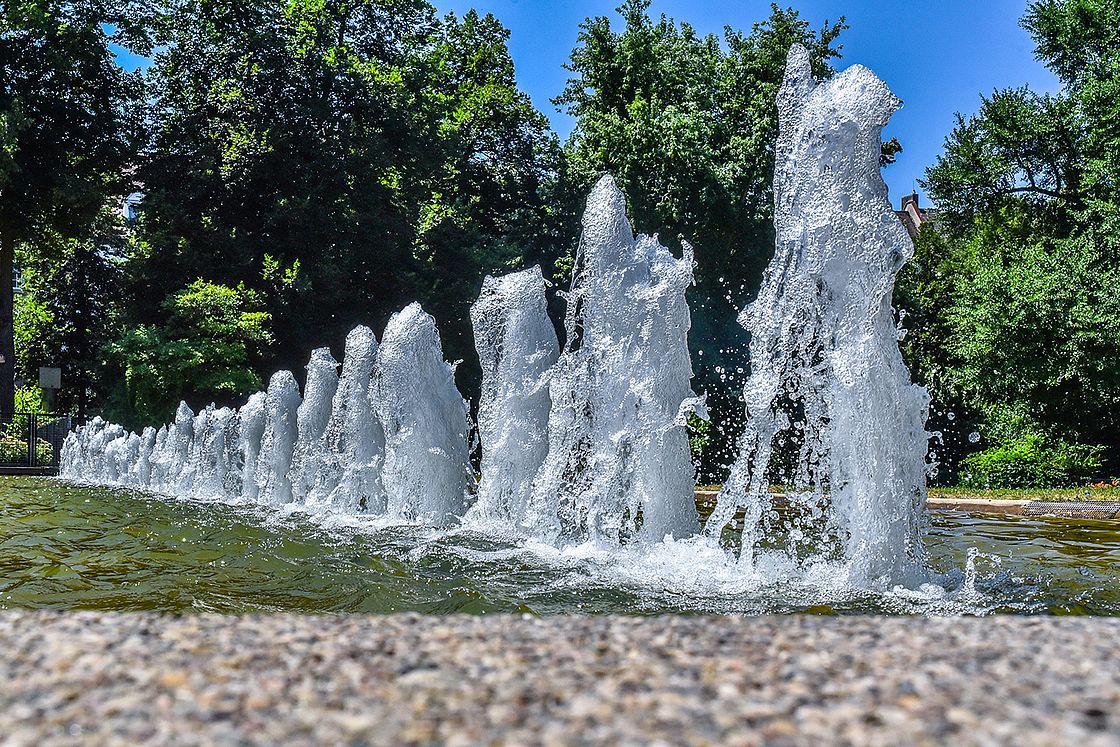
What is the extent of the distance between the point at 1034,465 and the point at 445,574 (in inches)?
586

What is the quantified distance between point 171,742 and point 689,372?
21.3 feet

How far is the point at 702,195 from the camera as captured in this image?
25.4m

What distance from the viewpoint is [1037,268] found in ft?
61.9

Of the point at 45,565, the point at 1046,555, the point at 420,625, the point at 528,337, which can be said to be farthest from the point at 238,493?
the point at 420,625

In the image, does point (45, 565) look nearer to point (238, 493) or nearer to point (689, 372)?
point (689, 372)

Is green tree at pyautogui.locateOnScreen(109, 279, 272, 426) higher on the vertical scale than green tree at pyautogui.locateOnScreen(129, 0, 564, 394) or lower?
lower

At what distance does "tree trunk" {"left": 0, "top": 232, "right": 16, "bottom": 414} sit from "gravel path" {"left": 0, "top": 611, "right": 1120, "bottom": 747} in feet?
87.8

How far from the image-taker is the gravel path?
225cm

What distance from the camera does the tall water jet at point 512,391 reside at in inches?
388

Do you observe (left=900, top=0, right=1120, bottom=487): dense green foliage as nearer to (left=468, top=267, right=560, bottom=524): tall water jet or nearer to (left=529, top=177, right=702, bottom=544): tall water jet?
(left=468, top=267, right=560, bottom=524): tall water jet

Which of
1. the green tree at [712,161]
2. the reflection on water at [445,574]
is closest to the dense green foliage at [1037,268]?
the green tree at [712,161]

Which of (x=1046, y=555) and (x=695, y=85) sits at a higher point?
(x=695, y=85)

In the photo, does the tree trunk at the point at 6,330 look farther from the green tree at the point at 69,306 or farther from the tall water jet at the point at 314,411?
the tall water jet at the point at 314,411

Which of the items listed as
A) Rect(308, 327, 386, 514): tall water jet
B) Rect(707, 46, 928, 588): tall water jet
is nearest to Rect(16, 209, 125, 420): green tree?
Rect(308, 327, 386, 514): tall water jet
